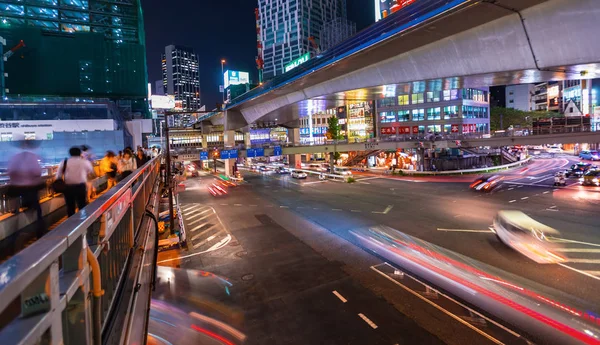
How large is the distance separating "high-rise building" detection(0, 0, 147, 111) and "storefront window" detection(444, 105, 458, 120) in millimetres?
60947

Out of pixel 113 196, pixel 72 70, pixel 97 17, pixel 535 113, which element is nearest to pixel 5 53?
pixel 72 70

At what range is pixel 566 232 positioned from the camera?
58.5 feet

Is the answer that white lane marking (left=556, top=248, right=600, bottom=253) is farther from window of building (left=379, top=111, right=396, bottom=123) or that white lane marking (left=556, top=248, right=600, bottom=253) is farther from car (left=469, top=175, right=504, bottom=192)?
window of building (left=379, top=111, right=396, bottom=123)

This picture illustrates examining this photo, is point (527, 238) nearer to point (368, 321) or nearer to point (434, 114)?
point (368, 321)

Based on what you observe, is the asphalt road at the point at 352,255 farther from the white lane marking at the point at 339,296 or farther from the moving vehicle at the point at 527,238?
the moving vehicle at the point at 527,238

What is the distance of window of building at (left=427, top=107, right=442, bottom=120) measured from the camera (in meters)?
65.8

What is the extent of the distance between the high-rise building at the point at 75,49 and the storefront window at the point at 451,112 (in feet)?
200

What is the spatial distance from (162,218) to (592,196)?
34.0 metres

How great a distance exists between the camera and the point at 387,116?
73.3 meters

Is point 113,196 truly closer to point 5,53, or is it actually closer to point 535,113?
point 5,53

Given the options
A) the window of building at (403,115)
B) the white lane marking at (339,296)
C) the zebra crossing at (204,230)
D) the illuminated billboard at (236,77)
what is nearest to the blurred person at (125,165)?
the zebra crossing at (204,230)

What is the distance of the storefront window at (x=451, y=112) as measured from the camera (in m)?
63.7

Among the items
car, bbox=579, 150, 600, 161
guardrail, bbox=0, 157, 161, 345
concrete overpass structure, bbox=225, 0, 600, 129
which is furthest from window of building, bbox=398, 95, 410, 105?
guardrail, bbox=0, 157, 161, 345

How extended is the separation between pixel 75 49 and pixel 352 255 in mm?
66877
